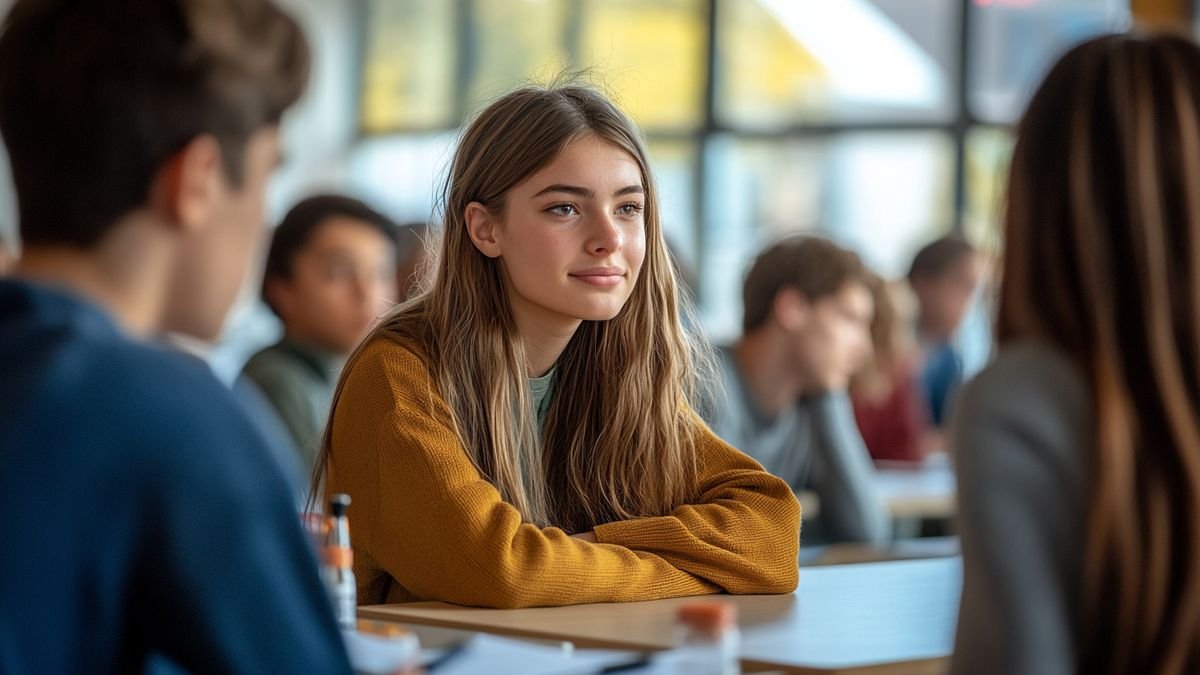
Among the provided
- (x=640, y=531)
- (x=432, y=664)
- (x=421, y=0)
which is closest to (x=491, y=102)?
(x=640, y=531)

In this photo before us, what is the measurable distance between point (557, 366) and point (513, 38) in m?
7.30

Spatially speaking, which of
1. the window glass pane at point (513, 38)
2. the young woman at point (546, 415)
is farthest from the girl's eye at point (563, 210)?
the window glass pane at point (513, 38)

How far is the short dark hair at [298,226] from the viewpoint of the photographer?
401cm

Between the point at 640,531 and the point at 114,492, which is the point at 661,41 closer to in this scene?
the point at 640,531

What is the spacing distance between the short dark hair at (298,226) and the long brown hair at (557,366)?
1.63 metres

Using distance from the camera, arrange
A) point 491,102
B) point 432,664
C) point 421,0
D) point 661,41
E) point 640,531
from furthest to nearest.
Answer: point 421,0
point 661,41
point 491,102
point 640,531
point 432,664

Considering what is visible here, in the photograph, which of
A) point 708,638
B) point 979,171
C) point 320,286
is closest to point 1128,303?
point 708,638

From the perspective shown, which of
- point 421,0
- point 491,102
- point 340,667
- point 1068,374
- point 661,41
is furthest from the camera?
point 421,0

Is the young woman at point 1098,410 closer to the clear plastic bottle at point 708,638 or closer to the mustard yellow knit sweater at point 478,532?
the clear plastic bottle at point 708,638

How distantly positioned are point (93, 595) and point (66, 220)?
285 millimetres

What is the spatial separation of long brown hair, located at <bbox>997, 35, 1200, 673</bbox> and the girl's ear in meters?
1.17

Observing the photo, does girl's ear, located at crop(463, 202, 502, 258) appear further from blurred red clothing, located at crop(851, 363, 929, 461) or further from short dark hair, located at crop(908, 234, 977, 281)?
short dark hair, located at crop(908, 234, 977, 281)

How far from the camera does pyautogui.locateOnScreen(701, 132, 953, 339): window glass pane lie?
794 centimetres

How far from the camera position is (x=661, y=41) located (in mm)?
8727
